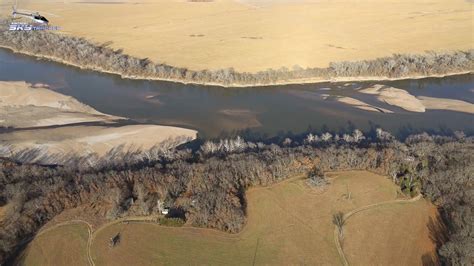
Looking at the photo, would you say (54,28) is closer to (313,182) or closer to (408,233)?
(313,182)

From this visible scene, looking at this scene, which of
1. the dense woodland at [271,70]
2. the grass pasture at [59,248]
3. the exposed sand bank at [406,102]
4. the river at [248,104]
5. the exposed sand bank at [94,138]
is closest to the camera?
the grass pasture at [59,248]

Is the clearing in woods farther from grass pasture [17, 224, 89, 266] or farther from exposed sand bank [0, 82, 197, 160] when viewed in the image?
exposed sand bank [0, 82, 197, 160]

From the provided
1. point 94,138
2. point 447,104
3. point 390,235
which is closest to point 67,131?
point 94,138

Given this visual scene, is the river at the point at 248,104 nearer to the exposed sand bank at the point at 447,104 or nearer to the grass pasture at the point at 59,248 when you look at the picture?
the exposed sand bank at the point at 447,104

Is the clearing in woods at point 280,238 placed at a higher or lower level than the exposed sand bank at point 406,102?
lower

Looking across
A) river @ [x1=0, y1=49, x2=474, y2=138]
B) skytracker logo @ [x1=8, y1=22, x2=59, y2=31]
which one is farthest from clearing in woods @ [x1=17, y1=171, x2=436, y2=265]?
skytracker logo @ [x1=8, y1=22, x2=59, y2=31]

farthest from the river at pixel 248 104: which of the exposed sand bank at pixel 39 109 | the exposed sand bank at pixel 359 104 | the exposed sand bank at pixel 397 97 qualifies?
the exposed sand bank at pixel 39 109
